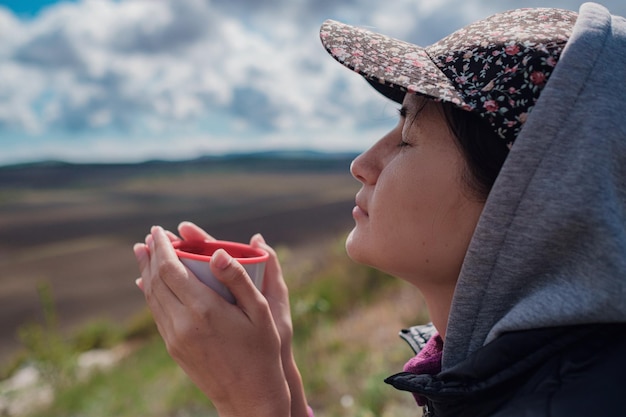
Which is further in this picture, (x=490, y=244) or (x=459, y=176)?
(x=459, y=176)

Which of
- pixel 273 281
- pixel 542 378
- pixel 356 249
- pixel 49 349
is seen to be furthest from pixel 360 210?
pixel 49 349

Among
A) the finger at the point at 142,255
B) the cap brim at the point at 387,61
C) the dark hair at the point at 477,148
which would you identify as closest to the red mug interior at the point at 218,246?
the finger at the point at 142,255

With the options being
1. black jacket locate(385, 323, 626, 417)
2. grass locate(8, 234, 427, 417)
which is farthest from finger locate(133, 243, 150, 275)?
grass locate(8, 234, 427, 417)

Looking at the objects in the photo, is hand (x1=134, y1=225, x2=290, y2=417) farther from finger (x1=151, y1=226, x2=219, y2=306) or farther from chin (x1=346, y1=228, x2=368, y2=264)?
chin (x1=346, y1=228, x2=368, y2=264)

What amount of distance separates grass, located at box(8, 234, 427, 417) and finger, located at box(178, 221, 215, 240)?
197 centimetres

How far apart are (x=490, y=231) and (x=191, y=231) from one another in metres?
1.04

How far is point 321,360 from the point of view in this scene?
19.2 feet

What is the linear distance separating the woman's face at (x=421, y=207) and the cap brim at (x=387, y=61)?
8 centimetres

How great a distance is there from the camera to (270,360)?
1.56m

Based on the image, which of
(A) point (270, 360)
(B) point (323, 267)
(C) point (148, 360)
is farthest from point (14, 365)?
(A) point (270, 360)

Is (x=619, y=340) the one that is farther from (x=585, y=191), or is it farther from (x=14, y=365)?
(x=14, y=365)

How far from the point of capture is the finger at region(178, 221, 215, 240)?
6.37 ft

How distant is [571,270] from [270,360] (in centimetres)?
78

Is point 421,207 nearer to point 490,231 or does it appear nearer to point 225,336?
point 490,231
